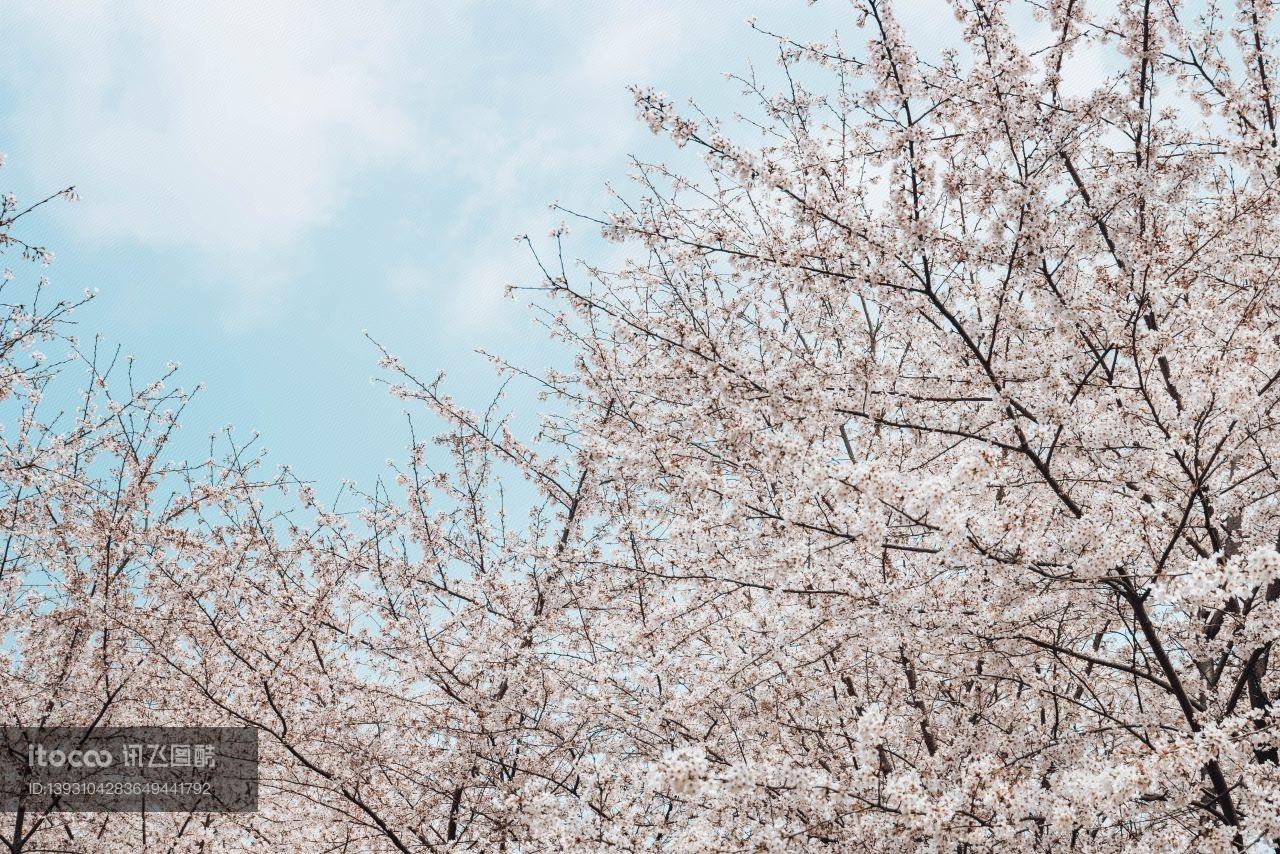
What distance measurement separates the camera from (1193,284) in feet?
15.6

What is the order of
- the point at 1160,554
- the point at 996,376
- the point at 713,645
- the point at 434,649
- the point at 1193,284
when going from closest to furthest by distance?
the point at 1160,554, the point at 996,376, the point at 1193,284, the point at 713,645, the point at 434,649

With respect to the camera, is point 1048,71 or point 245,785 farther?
point 245,785

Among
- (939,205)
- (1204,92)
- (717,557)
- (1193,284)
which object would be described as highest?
(1204,92)

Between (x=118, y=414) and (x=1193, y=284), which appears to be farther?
(x=118, y=414)

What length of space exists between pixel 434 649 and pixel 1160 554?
5.04m

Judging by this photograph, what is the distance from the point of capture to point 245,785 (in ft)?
24.7

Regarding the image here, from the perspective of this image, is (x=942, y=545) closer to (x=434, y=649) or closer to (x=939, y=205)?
(x=939, y=205)

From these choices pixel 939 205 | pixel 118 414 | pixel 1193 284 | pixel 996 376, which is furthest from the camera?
pixel 118 414

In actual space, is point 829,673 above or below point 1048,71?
below

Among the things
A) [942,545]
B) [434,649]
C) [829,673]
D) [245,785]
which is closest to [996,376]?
[942,545]

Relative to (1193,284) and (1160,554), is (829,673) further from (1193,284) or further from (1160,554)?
(1193,284)

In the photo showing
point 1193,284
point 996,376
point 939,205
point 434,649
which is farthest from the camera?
point 434,649

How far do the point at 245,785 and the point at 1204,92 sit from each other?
372 inches

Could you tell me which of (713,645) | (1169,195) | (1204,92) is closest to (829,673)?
(713,645)
